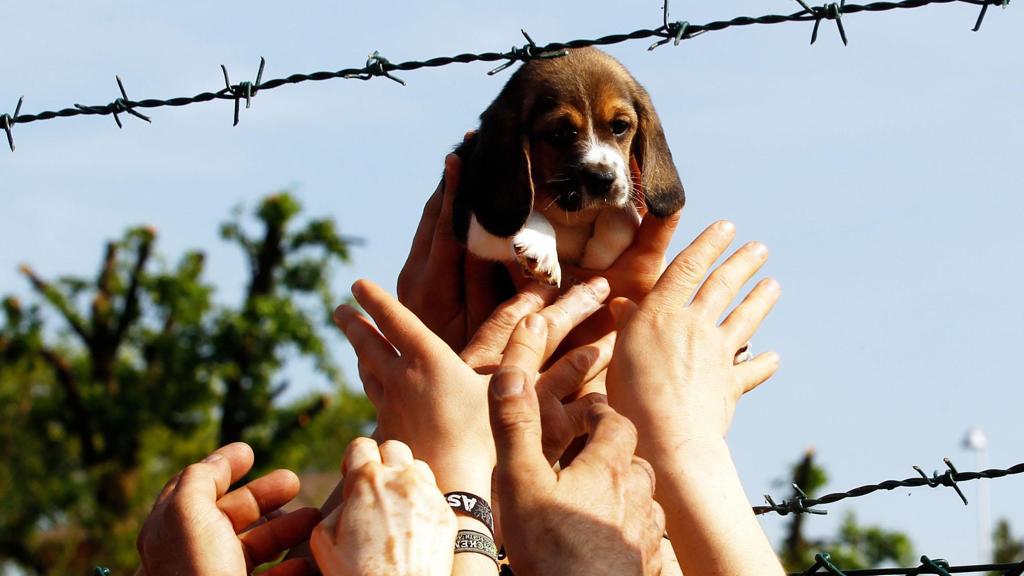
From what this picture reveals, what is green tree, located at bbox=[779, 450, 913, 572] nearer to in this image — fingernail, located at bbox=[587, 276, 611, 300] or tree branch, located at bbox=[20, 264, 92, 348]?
fingernail, located at bbox=[587, 276, 611, 300]

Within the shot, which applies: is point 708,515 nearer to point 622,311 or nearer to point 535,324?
point 535,324

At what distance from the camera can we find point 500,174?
5.42 meters

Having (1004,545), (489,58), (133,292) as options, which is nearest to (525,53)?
(489,58)

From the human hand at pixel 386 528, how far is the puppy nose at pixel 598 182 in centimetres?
294

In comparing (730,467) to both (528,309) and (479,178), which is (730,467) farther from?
(479,178)

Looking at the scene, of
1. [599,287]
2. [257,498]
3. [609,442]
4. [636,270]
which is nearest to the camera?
[609,442]

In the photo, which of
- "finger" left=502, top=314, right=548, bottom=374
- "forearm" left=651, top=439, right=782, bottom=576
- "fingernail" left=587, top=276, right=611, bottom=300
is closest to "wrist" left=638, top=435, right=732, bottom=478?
"forearm" left=651, top=439, right=782, bottom=576

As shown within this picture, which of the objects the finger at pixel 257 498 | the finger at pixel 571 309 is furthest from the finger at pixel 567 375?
the finger at pixel 257 498

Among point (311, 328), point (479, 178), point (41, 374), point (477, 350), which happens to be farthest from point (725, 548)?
point (41, 374)

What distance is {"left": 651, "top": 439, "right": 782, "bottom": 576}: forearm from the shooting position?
2961 mm

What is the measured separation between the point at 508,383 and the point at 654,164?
3328mm

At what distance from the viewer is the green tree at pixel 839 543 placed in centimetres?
1508

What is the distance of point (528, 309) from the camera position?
4172mm

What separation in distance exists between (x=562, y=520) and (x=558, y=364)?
1392 mm
